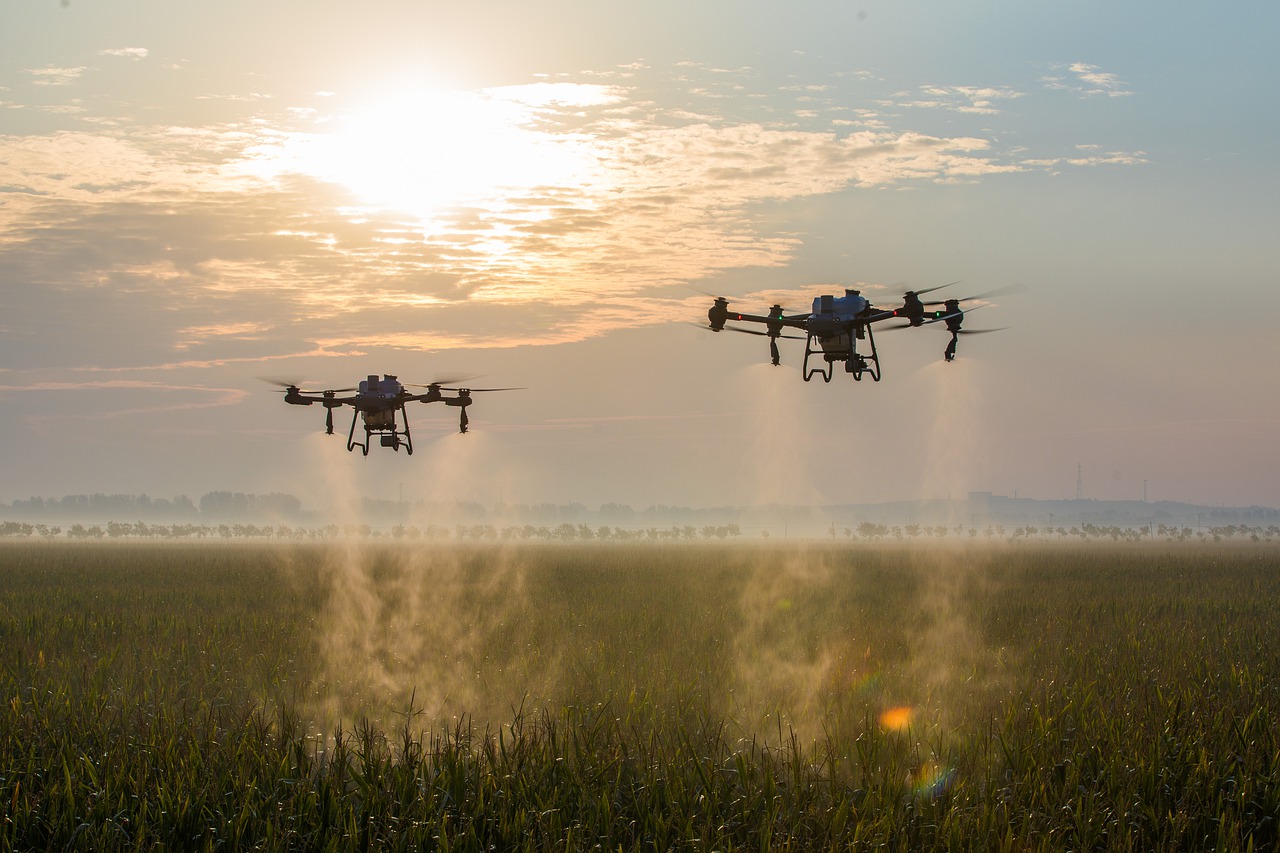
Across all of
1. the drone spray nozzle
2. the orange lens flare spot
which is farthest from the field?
the drone spray nozzle

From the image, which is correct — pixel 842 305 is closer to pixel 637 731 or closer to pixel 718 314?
pixel 718 314

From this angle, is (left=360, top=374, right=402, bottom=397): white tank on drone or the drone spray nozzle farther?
(left=360, top=374, right=402, bottom=397): white tank on drone

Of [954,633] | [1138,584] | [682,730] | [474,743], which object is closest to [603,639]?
[954,633]

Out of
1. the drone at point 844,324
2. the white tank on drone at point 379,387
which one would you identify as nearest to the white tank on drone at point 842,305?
the drone at point 844,324

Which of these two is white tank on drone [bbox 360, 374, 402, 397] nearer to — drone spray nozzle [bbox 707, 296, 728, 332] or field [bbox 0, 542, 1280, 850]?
field [bbox 0, 542, 1280, 850]

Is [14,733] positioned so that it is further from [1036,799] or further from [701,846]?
[1036,799]

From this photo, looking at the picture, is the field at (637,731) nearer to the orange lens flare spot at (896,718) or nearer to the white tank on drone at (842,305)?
the orange lens flare spot at (896,718)
